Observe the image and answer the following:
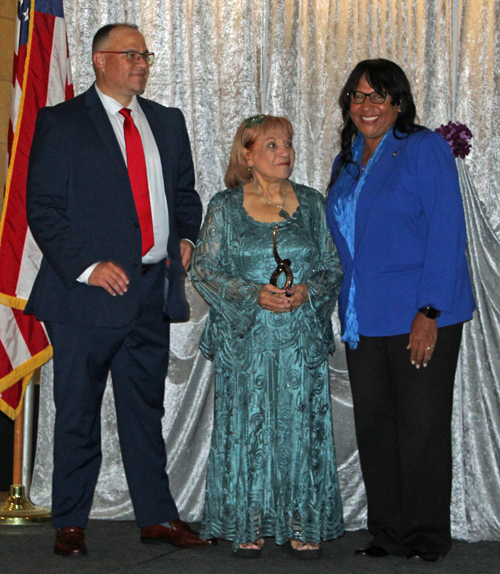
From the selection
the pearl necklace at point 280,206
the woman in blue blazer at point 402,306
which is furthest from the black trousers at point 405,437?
the pearl necklace at point 280,206

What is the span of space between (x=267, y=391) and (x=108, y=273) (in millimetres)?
724

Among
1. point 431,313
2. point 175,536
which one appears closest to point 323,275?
point 431,313

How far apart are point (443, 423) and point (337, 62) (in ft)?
5.74

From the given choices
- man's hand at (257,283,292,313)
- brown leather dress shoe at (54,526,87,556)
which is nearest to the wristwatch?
man's hand at (257,283,292,313)

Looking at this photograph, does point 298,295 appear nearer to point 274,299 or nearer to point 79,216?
point 274,299

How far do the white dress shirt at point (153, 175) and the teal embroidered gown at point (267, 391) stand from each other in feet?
0.58

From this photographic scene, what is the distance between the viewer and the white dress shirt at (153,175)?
10.1 ft

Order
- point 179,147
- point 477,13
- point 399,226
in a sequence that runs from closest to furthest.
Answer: point 399,226, point 179,147, point 477,13

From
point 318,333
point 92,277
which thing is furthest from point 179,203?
point 318,333

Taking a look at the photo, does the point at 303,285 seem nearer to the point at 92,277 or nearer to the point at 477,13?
the point at 92,277

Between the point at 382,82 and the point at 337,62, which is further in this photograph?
the point at 337,62

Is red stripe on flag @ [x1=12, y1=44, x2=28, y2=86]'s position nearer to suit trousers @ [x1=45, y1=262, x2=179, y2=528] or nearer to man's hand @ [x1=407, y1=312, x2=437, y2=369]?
suit trousers @ [x1=45, y1=262, x2=179, y2=528]

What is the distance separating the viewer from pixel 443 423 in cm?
288

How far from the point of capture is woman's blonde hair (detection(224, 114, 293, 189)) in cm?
301
